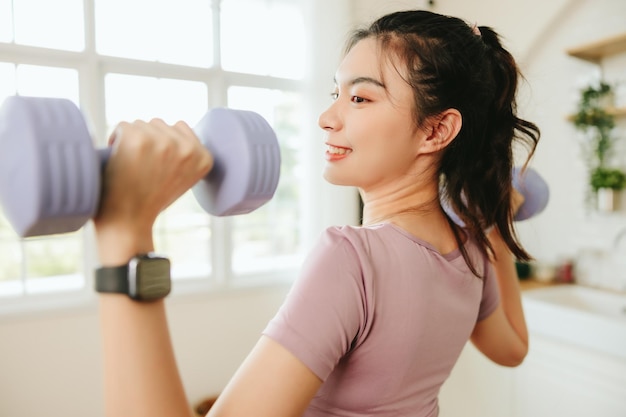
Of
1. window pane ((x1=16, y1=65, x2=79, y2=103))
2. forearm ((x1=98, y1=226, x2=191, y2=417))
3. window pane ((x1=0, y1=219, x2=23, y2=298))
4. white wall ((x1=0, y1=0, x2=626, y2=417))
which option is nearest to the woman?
forearm ((x1=98, y1=226, x2=191, y2=417))

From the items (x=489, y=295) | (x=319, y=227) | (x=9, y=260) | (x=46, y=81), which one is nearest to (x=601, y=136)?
(x=319, y=227)

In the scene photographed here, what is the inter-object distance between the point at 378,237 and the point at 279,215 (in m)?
2.57

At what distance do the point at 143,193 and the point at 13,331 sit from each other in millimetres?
2230

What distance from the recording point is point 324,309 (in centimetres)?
61

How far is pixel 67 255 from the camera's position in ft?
8.54

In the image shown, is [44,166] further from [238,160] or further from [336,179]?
[336,179]

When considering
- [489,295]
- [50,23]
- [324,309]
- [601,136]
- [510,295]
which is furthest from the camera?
[601,136]

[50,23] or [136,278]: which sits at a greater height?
[50,23]

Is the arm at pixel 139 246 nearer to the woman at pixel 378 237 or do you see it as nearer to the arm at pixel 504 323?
the woman at pixel 378 237

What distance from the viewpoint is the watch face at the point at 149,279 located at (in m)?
0.52

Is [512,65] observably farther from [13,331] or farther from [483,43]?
[13,331]

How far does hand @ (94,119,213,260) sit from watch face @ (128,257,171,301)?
23mm

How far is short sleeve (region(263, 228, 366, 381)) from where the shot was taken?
1.95 feet

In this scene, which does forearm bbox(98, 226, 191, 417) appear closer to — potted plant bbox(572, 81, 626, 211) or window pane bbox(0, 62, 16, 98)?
window pane bbox(0, 62, 16, 98)
